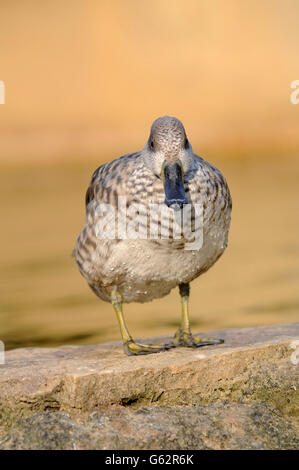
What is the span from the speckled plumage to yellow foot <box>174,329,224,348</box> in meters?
0.34

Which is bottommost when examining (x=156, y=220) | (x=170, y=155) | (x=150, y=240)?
(x=150, y=240)

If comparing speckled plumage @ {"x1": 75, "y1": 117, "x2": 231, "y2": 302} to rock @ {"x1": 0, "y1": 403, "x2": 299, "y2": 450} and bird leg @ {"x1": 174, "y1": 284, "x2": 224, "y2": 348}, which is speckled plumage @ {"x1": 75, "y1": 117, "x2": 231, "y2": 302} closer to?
bird leg @ {"x1": 174, "y1": 284, "x2": 224, "y2": 348}

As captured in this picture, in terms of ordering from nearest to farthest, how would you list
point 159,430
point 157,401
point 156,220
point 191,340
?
point 159,430 < point 157,401 < point 156,220 < point 191,340

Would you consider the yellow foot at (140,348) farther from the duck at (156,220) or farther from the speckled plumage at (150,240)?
the speckled plumage at (150,240)

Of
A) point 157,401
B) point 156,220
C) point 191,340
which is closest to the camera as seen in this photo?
point 157,401

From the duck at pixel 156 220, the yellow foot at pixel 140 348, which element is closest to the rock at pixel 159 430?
the yellow foot at pixel 140 348

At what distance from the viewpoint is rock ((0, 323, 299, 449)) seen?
4375 millimetres

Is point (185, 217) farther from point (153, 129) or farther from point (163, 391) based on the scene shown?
point (163, 391)

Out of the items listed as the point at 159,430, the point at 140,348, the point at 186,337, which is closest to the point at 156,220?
the point at 140,348

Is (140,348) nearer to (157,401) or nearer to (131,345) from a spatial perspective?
(131,345)

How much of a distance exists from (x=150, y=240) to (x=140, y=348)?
0.77 meters

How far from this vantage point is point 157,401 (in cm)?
478

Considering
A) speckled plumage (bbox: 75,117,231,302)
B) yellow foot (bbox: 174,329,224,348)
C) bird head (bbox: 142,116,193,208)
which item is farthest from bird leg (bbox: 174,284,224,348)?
bird head (bbox: 142,116,193,208)

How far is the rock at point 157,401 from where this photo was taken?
4.38m
